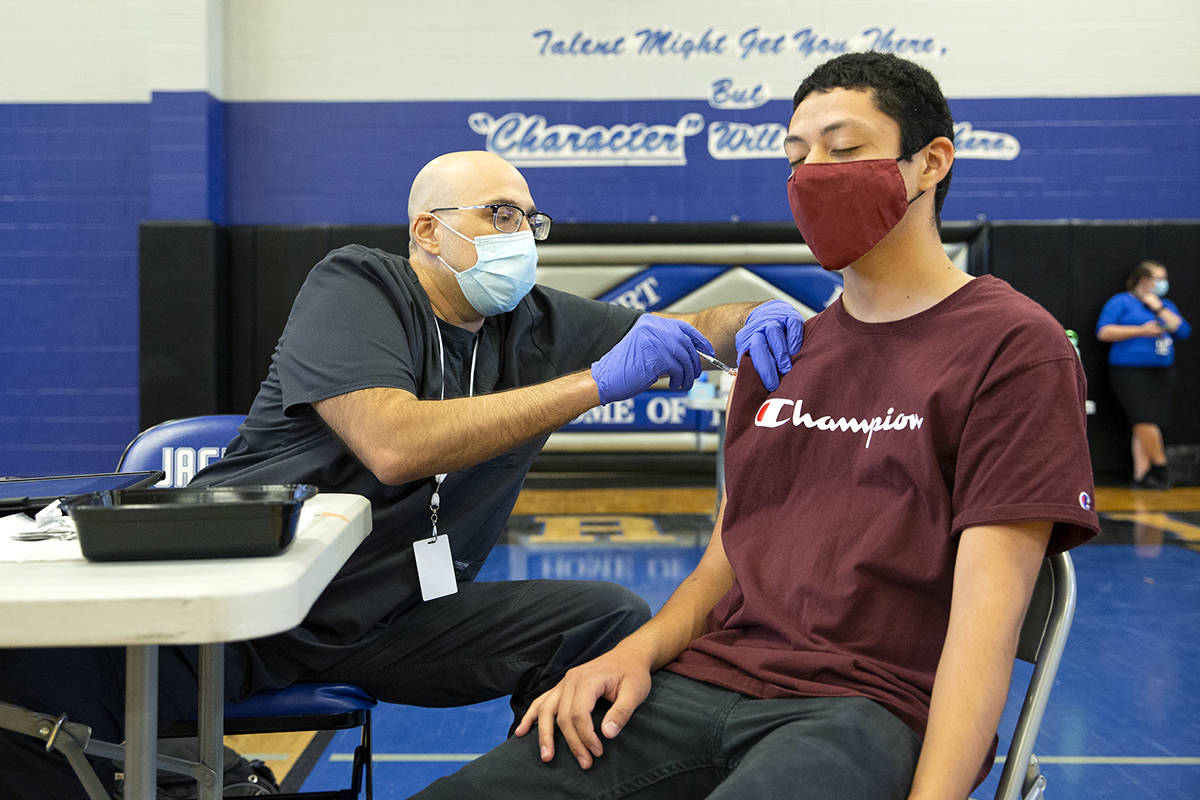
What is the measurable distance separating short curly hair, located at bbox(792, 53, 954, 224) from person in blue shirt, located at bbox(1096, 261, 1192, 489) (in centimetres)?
627

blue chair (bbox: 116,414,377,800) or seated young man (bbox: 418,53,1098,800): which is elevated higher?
seated young man (bbox: 418,53,1098,800)

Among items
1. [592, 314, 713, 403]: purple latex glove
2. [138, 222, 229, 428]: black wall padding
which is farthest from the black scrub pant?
[138, 222, 229, 428]: black wall padding

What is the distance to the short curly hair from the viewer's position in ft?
4.31

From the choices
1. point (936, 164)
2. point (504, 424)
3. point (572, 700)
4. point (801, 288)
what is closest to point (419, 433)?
point (504, 424)

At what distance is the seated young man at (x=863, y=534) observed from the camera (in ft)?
3.52

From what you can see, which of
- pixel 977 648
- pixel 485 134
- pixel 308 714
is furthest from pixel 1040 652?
pixel 485 134

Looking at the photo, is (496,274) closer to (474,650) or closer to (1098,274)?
(474,650)

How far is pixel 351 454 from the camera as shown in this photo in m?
1.75

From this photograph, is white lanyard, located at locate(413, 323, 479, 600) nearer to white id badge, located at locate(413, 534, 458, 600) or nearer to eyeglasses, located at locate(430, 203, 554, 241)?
white id badge, located at locate(413, 534, 458, 600)

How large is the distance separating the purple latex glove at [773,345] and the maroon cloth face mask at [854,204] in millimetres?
133

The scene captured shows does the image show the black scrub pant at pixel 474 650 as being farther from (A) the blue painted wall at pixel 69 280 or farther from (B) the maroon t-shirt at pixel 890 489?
(A) the blue painted wall at pixel 69 280

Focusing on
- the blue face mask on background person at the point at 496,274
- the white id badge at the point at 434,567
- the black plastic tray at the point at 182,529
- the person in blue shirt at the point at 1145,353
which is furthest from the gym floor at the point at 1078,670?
the black plastic tray at the point at 182,529

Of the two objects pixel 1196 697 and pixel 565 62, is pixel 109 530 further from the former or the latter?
pixel 565 62

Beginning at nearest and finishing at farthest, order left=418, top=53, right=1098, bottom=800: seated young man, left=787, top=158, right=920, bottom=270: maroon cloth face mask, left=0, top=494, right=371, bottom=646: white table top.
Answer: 1. left=0, top=494, right=371, bottom=646: white table top
2. left=418, top=53, right=1098, bottom=800: seated young man
3. left=787, top=158, right=920, bottom=270: maroon cloth face mask
